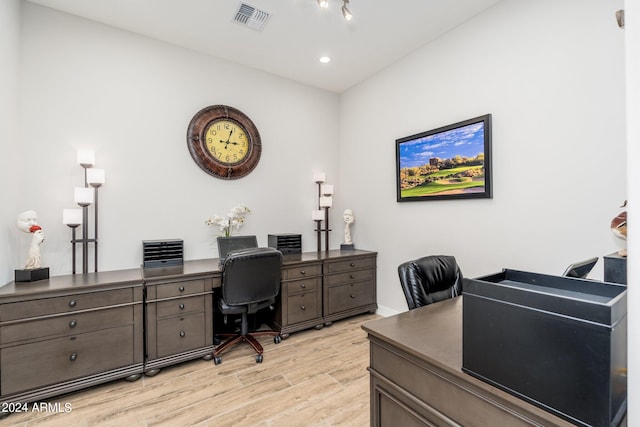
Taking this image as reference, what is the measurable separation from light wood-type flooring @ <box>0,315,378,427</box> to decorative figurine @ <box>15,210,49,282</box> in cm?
92

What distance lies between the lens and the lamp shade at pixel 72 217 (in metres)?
2.45

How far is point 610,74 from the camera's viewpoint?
6.35ft

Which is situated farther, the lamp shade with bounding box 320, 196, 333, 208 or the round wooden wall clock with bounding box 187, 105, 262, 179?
the lamp shade with bounding box 320, 196, 333, 208

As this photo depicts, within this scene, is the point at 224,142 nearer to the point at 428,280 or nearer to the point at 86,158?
the point at 86,158

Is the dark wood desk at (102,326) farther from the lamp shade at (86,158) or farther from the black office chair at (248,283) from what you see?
the lamp shade at (86,158)

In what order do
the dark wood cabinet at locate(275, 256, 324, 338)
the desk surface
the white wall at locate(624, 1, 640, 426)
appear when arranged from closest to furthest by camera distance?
1. the white wall at locate(624, 1, 640, 426)
2. the desk surface
3. the dark wood cabinet at locate(275, 256, 324, 338)

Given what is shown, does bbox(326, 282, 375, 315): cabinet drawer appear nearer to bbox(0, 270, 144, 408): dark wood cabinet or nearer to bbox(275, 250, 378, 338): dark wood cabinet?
bbox(275, 250, 378, 338): dark wood cabinet

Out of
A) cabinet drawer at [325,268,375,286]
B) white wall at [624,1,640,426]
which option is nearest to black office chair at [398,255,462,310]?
white wall at [624,1,640,426]

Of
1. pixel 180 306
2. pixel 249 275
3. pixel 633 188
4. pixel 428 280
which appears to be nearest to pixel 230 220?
pixel 249 275

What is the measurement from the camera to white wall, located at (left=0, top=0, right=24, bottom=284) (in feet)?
7.07

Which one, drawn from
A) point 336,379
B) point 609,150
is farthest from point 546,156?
point 336,379

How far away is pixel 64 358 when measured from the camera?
2.11m

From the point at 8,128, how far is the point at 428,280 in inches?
130

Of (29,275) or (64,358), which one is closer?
(64,358)
